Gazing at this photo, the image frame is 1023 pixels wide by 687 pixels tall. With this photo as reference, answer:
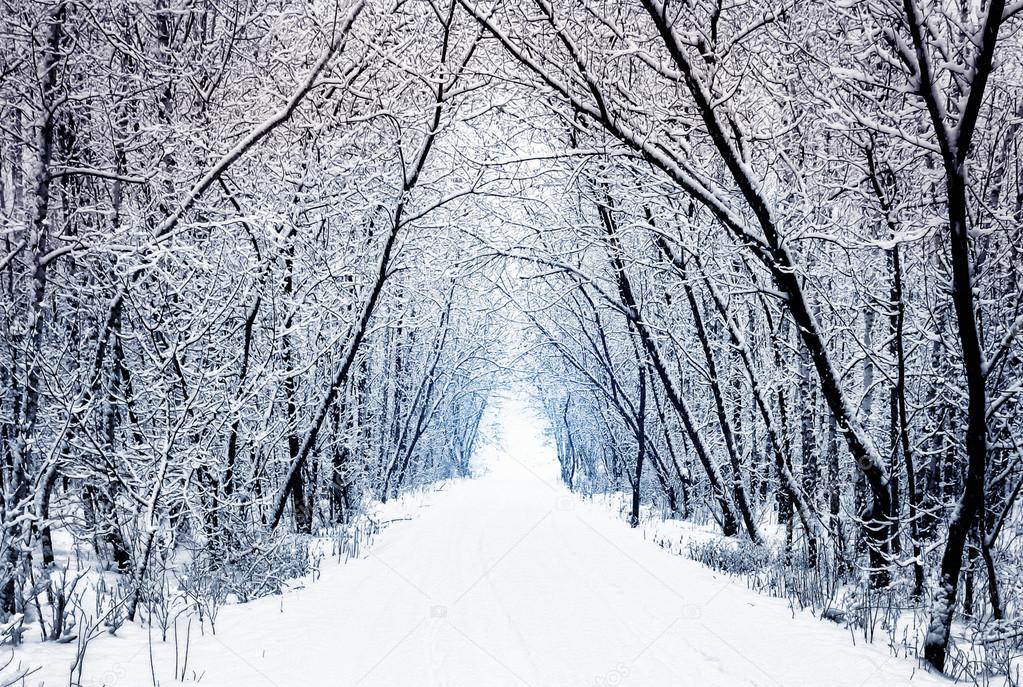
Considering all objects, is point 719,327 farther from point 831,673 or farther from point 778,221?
point 831,673

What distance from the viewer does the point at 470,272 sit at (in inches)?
403

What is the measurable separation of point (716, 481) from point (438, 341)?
10.8 meters

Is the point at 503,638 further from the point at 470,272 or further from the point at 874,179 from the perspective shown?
the point at 470,272

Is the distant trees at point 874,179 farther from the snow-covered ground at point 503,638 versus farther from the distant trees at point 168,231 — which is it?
the distant trees at point 168,231

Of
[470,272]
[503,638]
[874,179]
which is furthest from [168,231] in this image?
[874,179]

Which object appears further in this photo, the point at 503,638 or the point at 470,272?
the point at 470,272

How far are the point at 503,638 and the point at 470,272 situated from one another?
21.1 feet

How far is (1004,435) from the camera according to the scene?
17.8 feet

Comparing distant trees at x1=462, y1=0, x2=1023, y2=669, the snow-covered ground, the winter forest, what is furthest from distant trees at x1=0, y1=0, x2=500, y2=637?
distant trees at x1=462, y1=0, x2=1023, y2=669

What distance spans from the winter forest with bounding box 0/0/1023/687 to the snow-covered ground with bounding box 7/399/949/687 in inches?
1.7

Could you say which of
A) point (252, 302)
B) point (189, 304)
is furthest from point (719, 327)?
point (189, 304)

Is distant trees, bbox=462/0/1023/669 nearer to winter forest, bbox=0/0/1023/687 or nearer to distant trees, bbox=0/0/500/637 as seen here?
winter forest, bbox=0/0/1023/687

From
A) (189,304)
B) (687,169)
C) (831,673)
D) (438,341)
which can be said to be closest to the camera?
(831,673)

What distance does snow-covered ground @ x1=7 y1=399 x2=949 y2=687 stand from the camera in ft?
12.8
